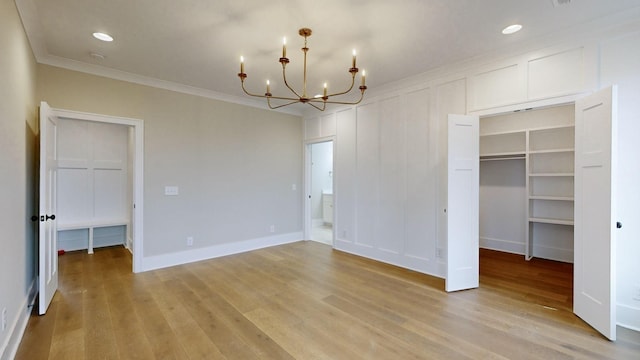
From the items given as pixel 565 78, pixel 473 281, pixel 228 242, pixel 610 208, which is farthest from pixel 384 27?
pixel 228 242

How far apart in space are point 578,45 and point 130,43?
4630 mm

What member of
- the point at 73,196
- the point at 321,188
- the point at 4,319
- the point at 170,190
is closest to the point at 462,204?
the point at 170,190

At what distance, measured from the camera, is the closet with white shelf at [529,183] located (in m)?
4.51

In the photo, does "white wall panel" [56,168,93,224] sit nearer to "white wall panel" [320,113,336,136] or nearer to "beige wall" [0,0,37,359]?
"beige wall" [0,0,37,359]

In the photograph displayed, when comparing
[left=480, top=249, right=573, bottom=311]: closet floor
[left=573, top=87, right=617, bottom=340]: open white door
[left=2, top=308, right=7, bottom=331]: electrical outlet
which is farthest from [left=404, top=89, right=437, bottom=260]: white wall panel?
[left=2, top=308, right=7, bottom=331]: electrical outlet

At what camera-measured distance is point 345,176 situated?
5148 mm

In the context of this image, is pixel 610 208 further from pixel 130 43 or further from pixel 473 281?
pixel 130 43

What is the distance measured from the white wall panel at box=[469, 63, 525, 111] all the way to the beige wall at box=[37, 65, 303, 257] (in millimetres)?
3473

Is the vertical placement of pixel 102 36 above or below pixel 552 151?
above

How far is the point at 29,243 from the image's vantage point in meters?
2.97

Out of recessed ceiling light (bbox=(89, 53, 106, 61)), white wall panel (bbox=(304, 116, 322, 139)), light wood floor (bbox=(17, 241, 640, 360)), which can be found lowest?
light wood floor (bbox=(17, 241, 640, 360))

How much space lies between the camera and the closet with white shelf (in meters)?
4.51

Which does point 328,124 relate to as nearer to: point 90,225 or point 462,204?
point 462,204

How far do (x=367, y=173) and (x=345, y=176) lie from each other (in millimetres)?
503
